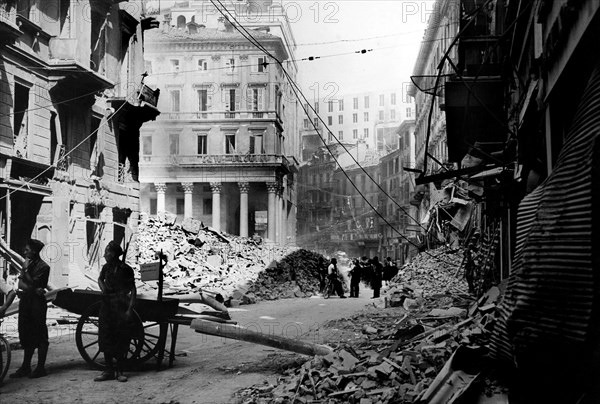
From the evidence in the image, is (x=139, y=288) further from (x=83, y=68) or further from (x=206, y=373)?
(x=206, y=373)

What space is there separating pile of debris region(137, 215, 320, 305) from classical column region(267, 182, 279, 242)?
4.39 ft

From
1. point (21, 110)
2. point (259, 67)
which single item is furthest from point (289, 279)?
point (21, 110)

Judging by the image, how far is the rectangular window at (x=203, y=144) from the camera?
33969 millimetres

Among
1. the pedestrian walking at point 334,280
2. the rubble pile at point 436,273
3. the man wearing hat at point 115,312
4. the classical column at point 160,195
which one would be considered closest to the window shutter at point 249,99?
the classical column at point 160,195

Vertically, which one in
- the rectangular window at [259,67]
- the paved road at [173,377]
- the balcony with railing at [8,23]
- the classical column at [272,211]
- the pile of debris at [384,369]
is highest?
the rectangular window at [259,67]

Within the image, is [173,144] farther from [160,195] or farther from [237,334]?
[237,334]

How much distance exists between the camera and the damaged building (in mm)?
11273

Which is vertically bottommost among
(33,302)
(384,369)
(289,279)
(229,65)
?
(384,369)

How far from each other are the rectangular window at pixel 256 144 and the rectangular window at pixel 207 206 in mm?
7825

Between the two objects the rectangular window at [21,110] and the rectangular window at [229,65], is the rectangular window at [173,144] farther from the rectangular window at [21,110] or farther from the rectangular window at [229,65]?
the rectangular window at [21,110]

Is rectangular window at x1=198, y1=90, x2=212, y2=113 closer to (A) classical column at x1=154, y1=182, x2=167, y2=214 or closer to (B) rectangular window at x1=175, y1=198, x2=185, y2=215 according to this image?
(A) classical column at x1=154, y1=182, x2=167, y2=214

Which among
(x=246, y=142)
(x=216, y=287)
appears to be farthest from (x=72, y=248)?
(x=246, y=142)

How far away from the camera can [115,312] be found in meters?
8.73

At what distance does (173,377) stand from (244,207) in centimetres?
2846
